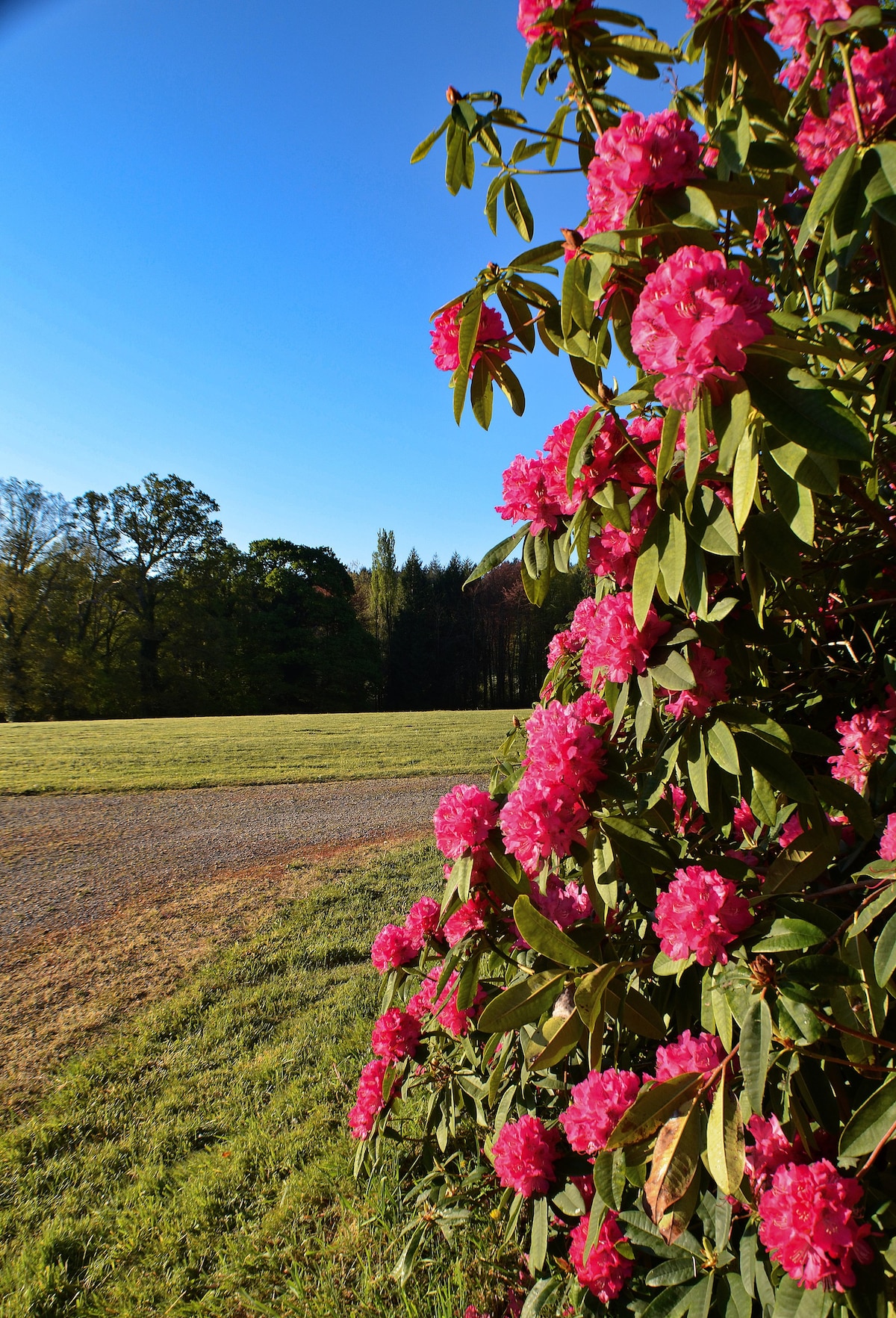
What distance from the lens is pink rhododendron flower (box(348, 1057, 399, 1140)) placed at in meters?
1.59

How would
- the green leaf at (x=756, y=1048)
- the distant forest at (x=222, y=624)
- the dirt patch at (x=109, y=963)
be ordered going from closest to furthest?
the green leaf at (x=756, y=1048) < the dirt patch at (x=109, y=963) < the distant forest at (x=222, y=624)

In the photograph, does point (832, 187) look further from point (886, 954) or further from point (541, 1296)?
point (541, 1296)

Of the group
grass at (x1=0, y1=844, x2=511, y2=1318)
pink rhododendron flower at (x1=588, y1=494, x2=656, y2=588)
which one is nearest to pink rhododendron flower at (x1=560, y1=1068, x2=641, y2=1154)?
pink rhododendron flower at (x1=588, y1=494, x2=656, y2=588)

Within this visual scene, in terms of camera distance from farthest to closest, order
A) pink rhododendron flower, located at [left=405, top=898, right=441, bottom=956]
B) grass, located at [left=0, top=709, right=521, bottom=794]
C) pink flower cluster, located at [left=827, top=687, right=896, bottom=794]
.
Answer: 1. grass, located at [left=0, top=709, right=521, bottom=794]
2. pink rhododendron flower, located at [left=405, top=898, right=441, bottom=956]
3. pink flower cluster, located at [left=827, top=687, right=896, bottom=794]

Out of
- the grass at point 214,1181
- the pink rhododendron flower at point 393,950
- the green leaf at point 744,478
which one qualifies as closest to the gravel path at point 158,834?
the grass at point 214,1181

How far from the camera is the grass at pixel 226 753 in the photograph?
9.23m

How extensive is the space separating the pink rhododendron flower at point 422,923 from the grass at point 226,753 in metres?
7.18

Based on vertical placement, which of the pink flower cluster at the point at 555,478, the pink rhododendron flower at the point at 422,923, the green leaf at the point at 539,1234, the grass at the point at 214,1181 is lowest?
the grass at the point at 214,1181

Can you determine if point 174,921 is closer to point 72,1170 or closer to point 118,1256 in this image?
point 72,1170

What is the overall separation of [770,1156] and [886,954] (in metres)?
0.32

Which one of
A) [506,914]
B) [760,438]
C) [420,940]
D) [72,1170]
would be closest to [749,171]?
[760,438]

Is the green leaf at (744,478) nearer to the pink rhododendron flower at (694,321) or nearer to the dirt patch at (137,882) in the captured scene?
the pink rhododendron flower at (694,321)

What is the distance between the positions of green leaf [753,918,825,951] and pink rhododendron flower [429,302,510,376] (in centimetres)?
86

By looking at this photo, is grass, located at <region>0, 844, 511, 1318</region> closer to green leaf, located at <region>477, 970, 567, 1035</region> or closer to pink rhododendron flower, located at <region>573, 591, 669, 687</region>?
green leaf, located at <region>477, 970, 567, 1035</region>
